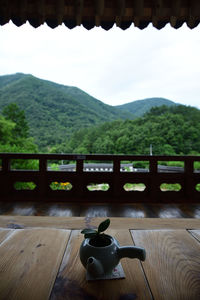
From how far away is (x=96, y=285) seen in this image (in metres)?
0.52

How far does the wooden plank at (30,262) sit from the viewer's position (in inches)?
19.8

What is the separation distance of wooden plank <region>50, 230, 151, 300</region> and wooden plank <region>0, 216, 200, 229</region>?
0.32 m

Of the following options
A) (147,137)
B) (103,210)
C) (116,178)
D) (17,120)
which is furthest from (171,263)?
(17,120)

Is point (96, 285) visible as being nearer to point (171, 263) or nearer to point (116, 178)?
point (171, 263)

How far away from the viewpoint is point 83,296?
0.48 m

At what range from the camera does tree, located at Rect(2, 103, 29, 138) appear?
1298cm

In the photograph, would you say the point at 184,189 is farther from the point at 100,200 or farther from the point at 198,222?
the point at 198,222

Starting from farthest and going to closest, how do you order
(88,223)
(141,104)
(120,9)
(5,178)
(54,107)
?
(141,104)
(54,107)
(5,178)
(120,9)
(88,223)

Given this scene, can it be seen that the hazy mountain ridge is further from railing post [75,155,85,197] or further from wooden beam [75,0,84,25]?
wooden beam [75,0,84,25]

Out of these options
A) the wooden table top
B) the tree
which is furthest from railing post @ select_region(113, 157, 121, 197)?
the tree

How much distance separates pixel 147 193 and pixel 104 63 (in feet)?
95.8

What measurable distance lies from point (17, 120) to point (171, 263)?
13.8 metres

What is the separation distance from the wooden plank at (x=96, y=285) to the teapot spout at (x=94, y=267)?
0.03 metres

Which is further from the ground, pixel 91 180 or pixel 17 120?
pixel 17 120
